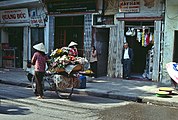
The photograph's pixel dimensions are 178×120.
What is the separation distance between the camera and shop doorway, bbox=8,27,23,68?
21.7 m

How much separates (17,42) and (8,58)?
1309mm

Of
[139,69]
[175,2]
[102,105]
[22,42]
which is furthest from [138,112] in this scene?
[22,42]

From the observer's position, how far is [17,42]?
22359mm

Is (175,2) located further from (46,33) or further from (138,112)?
(46,33)

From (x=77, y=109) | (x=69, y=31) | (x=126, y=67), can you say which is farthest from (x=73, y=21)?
(x=77, y=109)

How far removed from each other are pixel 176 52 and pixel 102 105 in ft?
19.6

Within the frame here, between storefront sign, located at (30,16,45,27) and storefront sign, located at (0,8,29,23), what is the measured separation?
538 millimetres

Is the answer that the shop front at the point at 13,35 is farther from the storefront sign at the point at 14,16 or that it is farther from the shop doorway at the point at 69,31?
the shop doorway at the point at 69,31

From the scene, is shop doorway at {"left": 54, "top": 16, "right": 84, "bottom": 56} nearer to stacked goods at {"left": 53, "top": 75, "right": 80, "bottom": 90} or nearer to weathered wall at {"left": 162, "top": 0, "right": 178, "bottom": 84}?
weathered wall at {"left": 162, "top": 0, "right": 178, "bottom": 84}

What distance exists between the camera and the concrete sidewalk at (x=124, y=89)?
1079cm

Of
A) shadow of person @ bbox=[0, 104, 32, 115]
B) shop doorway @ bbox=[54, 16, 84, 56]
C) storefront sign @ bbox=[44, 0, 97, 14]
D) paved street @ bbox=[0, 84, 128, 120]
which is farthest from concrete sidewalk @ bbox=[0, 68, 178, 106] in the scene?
storefront sign @ bbox=[44, 0, 97, 14]

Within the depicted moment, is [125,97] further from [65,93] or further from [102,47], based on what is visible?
[102,47]

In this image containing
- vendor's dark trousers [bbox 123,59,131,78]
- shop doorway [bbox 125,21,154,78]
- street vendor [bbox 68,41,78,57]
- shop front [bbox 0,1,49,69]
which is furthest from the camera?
shop front [bbox 0,1,49,69]

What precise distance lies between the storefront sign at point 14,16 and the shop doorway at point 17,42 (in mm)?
711
